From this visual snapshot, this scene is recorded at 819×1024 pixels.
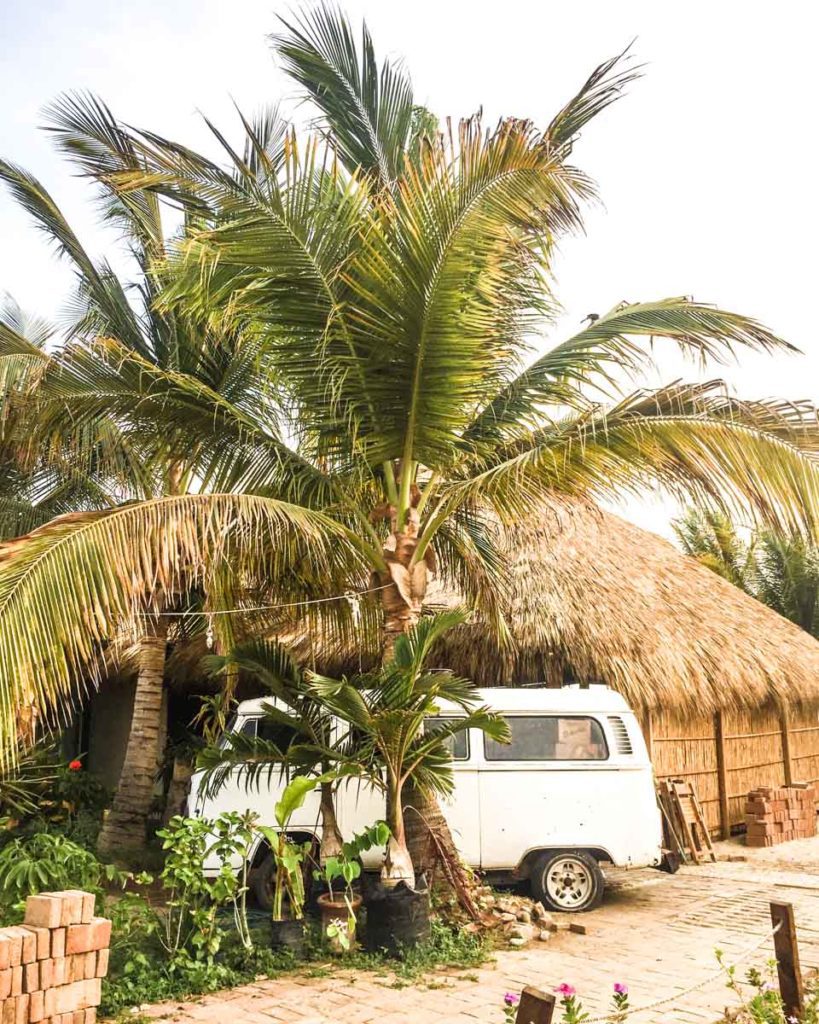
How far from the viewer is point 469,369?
6.46 meters

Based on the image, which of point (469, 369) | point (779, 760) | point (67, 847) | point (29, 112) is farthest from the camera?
point (779, 760)

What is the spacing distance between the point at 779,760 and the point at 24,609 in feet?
39.1

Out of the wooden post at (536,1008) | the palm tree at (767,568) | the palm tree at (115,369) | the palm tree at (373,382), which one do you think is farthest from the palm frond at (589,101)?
the palm tree at (767,568)

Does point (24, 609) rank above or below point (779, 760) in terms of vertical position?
above

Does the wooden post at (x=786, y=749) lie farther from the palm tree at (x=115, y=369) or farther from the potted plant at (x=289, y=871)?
the potted plant at (x=289, y=871)

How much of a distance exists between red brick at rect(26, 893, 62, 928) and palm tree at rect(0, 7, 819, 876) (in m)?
1.02

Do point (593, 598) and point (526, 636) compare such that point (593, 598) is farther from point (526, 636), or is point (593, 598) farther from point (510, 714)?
point (510, 714)

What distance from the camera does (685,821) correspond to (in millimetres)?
10383

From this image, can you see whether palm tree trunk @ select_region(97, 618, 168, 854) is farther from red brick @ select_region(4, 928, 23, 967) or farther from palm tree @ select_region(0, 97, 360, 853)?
red brick @ select_region(4, 928, 23, 967)

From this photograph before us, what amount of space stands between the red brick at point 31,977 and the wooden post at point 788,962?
3546 millimetres

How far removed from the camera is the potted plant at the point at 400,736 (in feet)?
20.2

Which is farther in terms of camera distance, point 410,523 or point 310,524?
point 410,523

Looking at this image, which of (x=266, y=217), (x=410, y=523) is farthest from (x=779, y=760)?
(x=266, y=217)

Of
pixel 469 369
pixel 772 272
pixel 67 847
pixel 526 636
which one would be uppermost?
pixel 772 272
